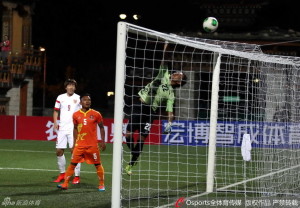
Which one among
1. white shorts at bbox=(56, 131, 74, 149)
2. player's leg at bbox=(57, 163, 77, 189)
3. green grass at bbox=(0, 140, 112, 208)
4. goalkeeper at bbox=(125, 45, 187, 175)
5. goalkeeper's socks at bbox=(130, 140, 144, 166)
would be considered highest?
goalkeeper at bbox=(125, 45, 187, 175)

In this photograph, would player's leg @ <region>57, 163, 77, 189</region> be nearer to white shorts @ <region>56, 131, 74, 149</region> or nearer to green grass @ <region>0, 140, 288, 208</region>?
green grass @ <region>0, 140, 288, 208</region>

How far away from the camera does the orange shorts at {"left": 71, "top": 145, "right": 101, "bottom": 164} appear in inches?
526

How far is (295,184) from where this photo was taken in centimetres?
1415

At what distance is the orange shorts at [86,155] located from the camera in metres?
13.4

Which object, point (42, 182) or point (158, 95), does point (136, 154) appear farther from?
point (42, 182)

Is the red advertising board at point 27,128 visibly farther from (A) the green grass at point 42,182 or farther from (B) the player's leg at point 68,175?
(B) the player's leg at point 68,175

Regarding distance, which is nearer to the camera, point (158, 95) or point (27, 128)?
point (158, 95)

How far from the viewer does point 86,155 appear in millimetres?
13422

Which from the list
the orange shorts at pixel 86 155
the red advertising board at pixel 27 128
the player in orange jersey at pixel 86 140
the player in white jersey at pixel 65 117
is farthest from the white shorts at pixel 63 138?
the red advertising board at pixel 27 128

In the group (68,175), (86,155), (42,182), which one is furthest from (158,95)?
(42,182)

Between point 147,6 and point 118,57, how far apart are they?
50.0m

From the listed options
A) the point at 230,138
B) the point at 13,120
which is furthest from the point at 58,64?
the point at 230,138

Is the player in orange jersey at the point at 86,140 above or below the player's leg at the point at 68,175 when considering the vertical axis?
above

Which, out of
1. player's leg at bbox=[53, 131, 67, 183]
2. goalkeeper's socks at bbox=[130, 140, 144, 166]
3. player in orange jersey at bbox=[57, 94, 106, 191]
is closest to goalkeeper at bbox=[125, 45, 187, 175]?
goalkeeper's socks at bbox=[130, 140, 144, 166]
